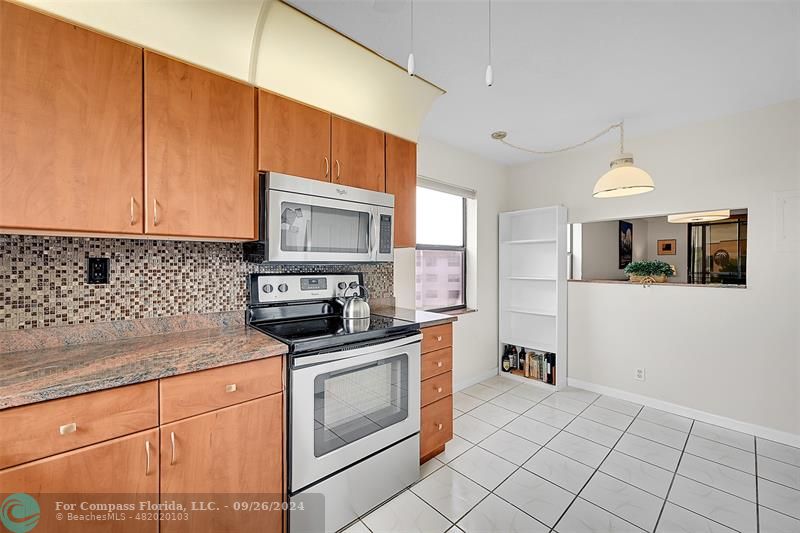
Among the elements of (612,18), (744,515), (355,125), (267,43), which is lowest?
(744,515)

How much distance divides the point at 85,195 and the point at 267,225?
697 mm

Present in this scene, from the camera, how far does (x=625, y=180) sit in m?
2.48

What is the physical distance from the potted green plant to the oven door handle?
244 cm

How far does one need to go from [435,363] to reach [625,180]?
1.82 metres

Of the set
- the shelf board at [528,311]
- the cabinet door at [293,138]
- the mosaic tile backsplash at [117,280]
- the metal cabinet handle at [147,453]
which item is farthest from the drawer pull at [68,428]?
the shelf board at [528,311]

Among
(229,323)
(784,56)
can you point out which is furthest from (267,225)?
(784,56)

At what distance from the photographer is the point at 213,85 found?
1.65 m

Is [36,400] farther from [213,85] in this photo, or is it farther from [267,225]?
[213,85]

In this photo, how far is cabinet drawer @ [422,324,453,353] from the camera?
2230mm

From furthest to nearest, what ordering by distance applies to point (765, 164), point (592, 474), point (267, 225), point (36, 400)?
point (765, 164), point (592, 474), point (267, 225), point (36, 400)

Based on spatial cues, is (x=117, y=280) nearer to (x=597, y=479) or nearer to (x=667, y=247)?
(x=597, y=479)

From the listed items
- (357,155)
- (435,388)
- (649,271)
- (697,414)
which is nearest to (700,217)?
(649,271)

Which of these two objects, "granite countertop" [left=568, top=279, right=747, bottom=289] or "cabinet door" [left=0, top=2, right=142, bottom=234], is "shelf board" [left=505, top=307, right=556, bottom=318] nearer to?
"granite countertop" [left=568, top=279, right=747, bottom=289]

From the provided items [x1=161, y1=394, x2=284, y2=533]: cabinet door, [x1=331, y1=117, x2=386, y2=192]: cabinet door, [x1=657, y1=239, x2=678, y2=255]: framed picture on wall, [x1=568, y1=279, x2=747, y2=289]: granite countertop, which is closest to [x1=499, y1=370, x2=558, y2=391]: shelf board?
[x1=568, y1=279, x2=747, y2=289]: granite countertop
